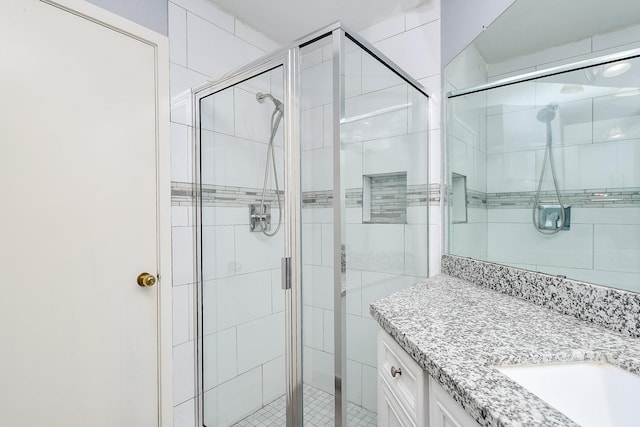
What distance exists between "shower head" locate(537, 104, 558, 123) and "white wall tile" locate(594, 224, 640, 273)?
0.53 meters

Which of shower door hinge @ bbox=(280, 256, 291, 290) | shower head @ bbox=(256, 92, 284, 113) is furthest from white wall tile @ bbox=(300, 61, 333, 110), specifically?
shower door hinge @ bbox=(280, 256, 291, 290)

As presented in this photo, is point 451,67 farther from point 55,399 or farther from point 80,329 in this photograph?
point 55,399

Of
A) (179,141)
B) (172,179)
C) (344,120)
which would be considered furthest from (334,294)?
(179,141)

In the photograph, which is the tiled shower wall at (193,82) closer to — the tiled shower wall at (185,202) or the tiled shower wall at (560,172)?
the tiled shower wall at (185,202)

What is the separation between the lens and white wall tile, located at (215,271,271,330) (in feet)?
4.54

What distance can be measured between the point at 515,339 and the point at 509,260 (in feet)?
2.13

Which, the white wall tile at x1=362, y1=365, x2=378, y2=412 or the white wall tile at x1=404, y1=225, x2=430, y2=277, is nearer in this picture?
the white wall tile at x1=362, y1=365, x2=378, y2=412

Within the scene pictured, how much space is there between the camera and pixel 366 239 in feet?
4.10

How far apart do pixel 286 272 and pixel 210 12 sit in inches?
59.4

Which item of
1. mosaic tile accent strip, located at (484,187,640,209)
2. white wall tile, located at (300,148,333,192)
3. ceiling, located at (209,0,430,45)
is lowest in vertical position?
mosaic tile accent strip, located at (484,187,640,209)

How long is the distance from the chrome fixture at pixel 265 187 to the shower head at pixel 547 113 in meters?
1.20

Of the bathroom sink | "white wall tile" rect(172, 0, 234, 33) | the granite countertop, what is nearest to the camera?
the granite countertop

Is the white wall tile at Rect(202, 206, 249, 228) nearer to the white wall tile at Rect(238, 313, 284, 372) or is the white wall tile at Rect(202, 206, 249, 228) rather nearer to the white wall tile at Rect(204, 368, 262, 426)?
the white wall tile at Rect(238, 313, 284, 372)

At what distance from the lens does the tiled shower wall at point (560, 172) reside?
43.6 inches
